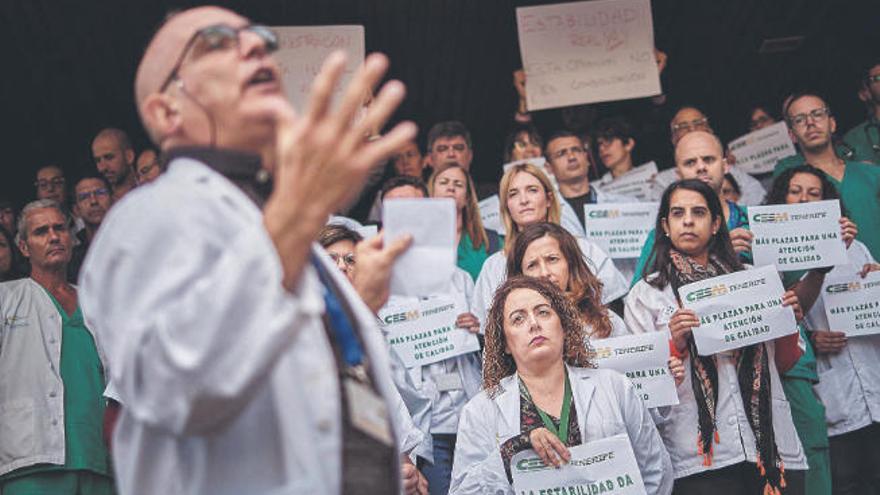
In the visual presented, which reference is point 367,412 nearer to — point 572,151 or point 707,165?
point 707,165

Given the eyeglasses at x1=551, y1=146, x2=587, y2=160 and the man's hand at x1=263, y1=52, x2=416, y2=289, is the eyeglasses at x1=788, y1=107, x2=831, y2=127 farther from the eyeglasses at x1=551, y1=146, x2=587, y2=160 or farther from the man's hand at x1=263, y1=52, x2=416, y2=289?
the man's hand at x1=263, y1=52, x2=416, y2=289

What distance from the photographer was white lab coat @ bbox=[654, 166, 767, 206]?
6.96m

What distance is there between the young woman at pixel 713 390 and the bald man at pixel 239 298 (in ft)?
10.2

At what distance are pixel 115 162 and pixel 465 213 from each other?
8.06ft

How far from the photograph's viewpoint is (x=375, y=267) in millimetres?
2182

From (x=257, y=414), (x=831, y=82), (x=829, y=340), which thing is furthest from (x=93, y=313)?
(x=831, y=82)

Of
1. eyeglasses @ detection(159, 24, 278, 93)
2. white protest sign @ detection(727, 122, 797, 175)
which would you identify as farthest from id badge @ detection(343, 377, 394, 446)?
white protest sign @ detection(727, 122, 797, 175)

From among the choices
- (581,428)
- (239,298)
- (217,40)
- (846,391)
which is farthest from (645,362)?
(239,298)

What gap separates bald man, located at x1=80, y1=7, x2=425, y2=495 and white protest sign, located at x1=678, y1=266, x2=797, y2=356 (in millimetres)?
3143

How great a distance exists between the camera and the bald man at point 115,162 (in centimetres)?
718

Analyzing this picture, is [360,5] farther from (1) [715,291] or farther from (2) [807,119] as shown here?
(1) [715,291]

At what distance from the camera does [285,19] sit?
790cm

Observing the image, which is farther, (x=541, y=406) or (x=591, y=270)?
(x=591, y=270)

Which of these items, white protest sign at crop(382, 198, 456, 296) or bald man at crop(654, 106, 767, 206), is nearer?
white protest sign at crop(382, 198, 456, 296)
